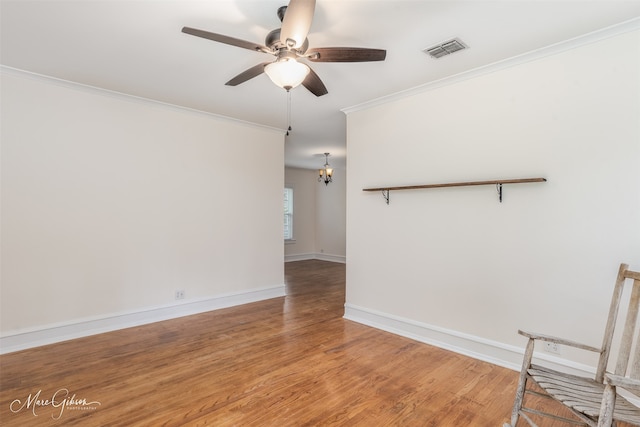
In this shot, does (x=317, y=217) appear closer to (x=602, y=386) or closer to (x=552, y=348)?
(x=552, y=348)

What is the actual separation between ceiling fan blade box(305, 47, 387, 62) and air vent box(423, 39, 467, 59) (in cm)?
70

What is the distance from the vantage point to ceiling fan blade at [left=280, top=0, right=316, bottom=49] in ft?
5.48

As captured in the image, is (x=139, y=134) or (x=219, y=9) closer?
(x=219, y=9)

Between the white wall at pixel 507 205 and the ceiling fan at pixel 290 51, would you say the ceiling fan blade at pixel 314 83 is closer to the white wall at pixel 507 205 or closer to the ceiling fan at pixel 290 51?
the ceiling fan at pixel 290 51

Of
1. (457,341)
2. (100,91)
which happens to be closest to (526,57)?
(457,341)

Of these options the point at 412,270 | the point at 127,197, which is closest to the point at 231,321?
the point at 127,197

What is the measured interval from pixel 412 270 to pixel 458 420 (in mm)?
1563

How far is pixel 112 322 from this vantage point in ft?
11.7

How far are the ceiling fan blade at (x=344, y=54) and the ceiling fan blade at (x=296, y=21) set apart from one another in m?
0.17

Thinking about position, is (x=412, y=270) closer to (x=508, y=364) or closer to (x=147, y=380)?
(x=508, y=364)

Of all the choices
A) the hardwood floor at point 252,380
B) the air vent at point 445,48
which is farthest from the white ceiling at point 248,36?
the hardwood floor at point 252,380

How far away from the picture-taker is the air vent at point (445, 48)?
2.49 m

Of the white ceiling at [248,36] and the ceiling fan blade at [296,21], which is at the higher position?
the white ceiling at [248,36]

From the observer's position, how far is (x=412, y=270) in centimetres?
342
